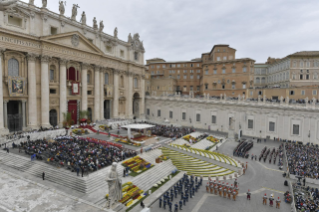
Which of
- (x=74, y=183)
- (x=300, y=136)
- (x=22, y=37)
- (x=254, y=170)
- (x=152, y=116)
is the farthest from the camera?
(x=152, y=116)

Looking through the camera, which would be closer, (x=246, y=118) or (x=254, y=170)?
(x=254, y=170)

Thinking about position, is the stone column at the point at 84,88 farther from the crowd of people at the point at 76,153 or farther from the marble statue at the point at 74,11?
the crowd of people at the point at 76,153

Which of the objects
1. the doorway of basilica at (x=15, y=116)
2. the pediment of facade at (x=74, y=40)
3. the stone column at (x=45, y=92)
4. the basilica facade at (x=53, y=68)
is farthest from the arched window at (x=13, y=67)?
the pediment of facade at (x=74, y=40)

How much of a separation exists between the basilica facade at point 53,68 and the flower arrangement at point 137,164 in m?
19.4

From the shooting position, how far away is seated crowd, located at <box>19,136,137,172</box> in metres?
20.9

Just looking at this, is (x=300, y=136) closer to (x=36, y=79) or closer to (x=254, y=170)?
(x=254, y=170)

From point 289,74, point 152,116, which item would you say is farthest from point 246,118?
point 152,116

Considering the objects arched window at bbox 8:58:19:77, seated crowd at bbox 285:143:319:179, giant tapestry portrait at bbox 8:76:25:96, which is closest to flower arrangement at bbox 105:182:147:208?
seated crowd at bbox 285:143:319:179

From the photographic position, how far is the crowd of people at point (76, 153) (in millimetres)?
20812

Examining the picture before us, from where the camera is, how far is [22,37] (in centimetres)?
3162

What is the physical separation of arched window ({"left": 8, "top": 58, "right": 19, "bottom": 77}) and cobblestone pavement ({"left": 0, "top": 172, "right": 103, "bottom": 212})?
2122 centimetres

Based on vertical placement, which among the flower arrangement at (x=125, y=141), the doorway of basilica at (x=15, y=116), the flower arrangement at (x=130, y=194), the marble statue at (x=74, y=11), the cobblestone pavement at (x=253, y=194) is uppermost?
the marble statue at (x=74, y=11)

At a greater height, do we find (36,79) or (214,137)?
(36,79)

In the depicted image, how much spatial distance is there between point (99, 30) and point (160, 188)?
3784cm
